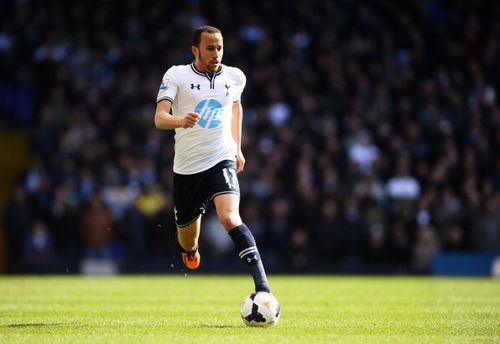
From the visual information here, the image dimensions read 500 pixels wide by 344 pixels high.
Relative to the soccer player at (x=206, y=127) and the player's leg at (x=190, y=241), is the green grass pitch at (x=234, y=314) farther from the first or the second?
the soccer player at (x=206, y=127)

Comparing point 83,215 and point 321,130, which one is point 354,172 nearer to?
point 321,130

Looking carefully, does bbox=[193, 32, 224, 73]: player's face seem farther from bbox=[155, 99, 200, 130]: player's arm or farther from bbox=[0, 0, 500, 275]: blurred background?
bbox=[0, 0, 500, 275]: blurred background

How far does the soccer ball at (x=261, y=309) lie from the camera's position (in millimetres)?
8773

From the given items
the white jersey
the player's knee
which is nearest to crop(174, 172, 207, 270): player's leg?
the white jersey

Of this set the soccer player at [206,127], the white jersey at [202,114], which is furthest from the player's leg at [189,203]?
the white jersey at [202,114]

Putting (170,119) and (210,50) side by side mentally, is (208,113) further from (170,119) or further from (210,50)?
(170,119)

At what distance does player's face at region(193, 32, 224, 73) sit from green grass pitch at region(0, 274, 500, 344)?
2428mm

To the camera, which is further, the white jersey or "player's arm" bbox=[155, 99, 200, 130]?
the white jersey

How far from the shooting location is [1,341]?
7.71m

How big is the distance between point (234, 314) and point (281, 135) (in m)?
13.5

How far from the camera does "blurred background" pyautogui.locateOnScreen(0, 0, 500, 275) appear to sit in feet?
74.2

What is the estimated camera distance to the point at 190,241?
10.9m

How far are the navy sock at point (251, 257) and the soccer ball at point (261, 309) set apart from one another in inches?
7.1

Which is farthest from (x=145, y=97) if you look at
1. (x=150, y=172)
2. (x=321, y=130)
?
(x=321, y=130)
